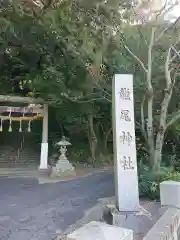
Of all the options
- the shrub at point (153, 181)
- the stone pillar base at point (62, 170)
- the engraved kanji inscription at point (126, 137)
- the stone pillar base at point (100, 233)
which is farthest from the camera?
the stone pillar base at point (62, 170)

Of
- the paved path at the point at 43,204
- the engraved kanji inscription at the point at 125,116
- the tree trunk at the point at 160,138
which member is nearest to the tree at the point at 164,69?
the tree trunk at the point at 160,138

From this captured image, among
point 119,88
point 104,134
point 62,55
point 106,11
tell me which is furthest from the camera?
point 104,134

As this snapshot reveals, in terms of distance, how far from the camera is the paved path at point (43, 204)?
5.15 meters

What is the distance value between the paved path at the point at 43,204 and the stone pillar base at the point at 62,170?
909 millimetres

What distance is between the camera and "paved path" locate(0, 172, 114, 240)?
203 inches

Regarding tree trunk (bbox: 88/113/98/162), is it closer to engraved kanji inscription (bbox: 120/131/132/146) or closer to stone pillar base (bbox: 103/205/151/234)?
engraved kanji inscription (bbox: 120/131/132/146)

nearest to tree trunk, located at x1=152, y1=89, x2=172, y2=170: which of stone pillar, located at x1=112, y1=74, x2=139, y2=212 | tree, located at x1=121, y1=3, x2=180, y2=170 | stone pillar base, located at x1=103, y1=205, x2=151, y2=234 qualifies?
tree, located at x1=121, y1=3, x2=180, y2=170

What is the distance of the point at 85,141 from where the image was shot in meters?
16.6

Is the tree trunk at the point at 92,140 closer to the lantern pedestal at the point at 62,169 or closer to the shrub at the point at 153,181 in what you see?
the lantern pedestal at the point at 62,169

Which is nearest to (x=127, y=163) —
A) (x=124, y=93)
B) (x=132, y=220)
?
(x=132, y=220)

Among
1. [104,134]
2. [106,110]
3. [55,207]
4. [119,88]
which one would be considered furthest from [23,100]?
[119,88]

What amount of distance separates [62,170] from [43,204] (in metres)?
4.53

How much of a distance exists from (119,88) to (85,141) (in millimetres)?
11476

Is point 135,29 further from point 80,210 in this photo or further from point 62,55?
point 80,210
